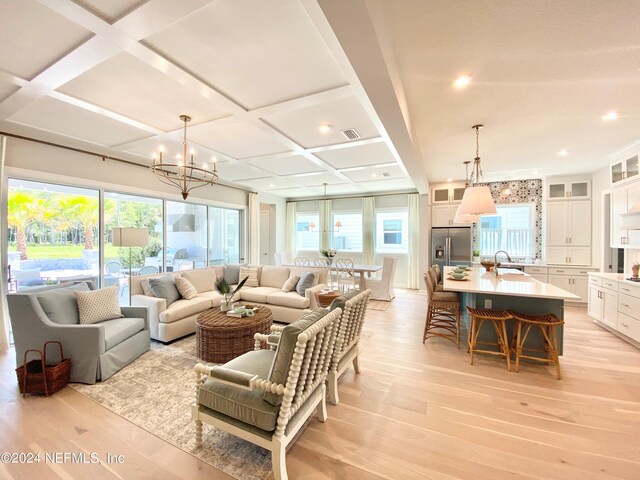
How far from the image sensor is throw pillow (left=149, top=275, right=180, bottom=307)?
3.81 metres

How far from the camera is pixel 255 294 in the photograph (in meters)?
4.63

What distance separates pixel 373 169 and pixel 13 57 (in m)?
4.81

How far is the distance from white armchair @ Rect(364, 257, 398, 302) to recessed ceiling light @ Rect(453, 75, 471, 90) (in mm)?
3991

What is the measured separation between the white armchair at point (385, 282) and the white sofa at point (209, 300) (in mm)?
1717

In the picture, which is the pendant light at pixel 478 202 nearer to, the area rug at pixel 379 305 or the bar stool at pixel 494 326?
the bar stool at pixel 494 326

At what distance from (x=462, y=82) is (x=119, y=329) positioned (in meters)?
4.33

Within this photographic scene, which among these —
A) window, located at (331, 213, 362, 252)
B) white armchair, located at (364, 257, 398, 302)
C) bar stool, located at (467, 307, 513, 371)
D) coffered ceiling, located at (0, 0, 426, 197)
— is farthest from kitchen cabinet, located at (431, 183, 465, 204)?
bar stool, located at (467, 307, 513, 371)

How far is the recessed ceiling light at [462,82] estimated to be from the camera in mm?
2298

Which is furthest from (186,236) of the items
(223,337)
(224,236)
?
(223,337)

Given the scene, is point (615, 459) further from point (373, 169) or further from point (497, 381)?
point (373, 169)

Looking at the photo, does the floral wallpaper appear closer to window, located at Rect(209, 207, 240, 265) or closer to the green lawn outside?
window, located at Rect(209, 207, 240, 265)

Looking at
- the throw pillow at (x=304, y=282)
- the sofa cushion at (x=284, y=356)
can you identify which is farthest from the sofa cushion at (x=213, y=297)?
the sofa cushion at (x=284, y=356)

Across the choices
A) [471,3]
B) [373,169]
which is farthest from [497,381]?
[373,169]

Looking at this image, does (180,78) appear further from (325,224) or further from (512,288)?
(325,224)
